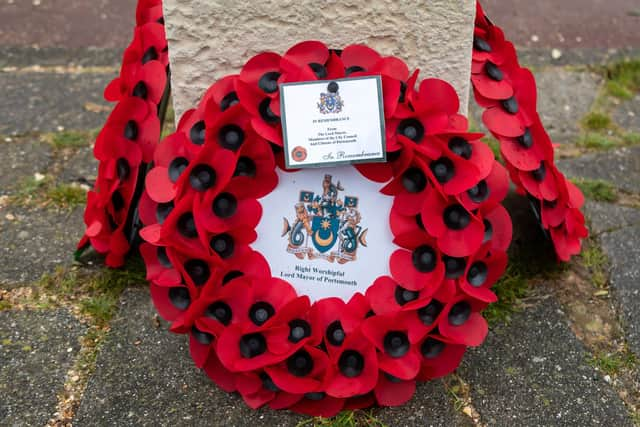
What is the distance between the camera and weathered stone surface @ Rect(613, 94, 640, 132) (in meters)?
3.35

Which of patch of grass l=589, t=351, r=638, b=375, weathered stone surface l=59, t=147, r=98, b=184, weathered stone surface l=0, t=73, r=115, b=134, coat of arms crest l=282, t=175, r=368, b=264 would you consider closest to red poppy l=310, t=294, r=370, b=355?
coat of arms crest l=282, t=175, r=368, b=264

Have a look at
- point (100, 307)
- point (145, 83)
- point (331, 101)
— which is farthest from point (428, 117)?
point (100, 307)

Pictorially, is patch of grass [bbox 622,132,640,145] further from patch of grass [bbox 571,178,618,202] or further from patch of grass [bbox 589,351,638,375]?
patch of grass [bbox 589,351,638,375]

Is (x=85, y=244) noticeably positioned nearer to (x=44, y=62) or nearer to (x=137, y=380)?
(x=137, y=380)

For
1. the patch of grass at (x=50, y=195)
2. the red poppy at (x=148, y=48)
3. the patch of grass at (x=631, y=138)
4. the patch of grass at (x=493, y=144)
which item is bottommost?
the patch of grass at (x=631, y=138)

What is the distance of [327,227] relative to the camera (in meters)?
1.96

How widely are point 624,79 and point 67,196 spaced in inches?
100

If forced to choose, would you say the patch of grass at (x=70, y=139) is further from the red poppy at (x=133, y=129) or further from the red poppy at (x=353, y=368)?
the red poppy at (x=353, y=368)

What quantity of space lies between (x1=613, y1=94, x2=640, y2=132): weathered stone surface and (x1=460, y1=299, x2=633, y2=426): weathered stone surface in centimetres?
139

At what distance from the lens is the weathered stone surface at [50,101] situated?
3.26m

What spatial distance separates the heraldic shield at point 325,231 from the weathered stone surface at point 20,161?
1.38 m

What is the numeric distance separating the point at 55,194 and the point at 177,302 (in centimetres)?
107

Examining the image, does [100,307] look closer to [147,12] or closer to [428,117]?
[147,12]

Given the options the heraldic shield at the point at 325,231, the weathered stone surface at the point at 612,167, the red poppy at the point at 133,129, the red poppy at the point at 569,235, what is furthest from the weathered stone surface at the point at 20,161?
the weathered stone surface at the point at 612,167
